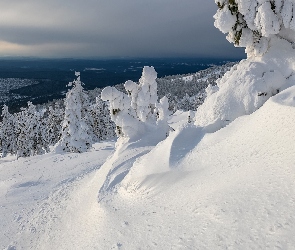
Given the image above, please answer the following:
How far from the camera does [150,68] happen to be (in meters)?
16.6

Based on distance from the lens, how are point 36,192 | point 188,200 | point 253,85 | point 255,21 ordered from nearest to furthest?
1. point 188,200
2. point 255,21
3. point 253,85
4. point 36,192

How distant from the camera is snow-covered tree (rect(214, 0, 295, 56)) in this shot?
816 centimetres

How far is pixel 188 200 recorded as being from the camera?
18.5 ft

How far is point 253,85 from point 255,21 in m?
1.91

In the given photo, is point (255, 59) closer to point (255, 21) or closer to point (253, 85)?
point (253, 85)

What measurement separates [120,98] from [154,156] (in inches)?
201

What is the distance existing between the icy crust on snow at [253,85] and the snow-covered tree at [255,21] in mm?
340

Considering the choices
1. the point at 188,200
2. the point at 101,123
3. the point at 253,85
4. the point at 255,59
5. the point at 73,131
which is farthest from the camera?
the point at 101,123

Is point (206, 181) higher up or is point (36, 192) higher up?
point (206, 181)

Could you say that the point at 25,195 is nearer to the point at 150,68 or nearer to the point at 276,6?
the point at 150,68

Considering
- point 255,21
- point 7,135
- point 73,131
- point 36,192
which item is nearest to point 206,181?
point 255,21

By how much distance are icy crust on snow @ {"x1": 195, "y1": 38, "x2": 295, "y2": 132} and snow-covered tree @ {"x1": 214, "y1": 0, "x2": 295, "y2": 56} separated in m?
0.34

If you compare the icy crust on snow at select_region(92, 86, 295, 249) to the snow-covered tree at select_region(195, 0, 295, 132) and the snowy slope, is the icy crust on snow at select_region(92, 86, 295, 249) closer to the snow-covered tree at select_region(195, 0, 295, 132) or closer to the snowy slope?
the snow-covered tree at select_region(195, 0, 295, 132)

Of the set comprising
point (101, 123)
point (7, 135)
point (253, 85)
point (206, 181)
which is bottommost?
point (7, 135)
